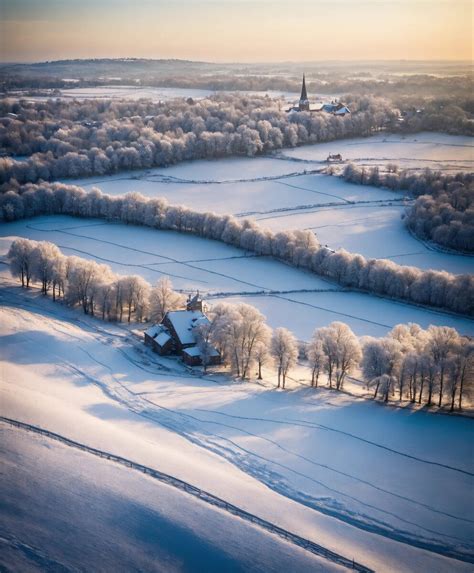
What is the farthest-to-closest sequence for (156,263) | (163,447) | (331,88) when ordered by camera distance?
(331,88)
(156,263)
(163,447)

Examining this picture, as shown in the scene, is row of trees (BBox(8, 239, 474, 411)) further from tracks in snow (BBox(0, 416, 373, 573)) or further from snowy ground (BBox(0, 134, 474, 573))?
tracks in snow (BBox(0, 416, 373, 573))

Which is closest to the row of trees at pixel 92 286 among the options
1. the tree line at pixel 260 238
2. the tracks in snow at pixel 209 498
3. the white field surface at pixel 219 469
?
the white field surface at pixel 219 469

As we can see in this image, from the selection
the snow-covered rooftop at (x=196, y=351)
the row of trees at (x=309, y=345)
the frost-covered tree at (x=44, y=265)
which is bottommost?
the snow-covered rooftop at (x=196, y=351)

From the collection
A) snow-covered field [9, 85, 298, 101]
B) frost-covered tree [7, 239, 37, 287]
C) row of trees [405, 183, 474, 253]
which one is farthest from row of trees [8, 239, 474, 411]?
snow-covered field [9, 85, 298, 101]

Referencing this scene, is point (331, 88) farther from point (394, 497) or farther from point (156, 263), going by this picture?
point (394, 497)

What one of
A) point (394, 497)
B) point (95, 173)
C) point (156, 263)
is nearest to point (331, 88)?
point (95, 173)

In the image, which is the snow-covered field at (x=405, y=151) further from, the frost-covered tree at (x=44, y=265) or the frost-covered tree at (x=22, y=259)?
the frost-covered tree at (x=22, y=259)

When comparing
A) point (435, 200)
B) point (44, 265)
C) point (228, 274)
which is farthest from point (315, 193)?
point (44, 265)
